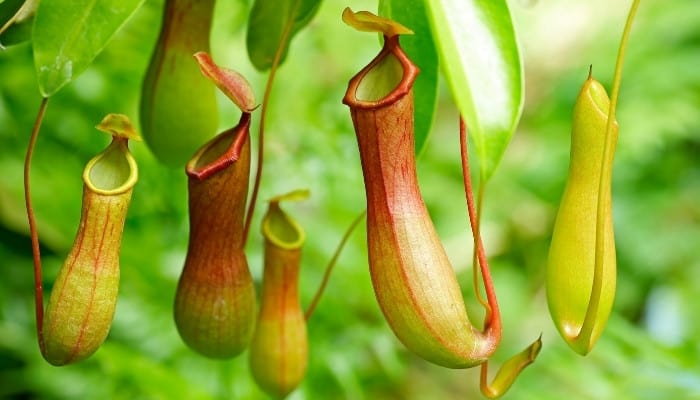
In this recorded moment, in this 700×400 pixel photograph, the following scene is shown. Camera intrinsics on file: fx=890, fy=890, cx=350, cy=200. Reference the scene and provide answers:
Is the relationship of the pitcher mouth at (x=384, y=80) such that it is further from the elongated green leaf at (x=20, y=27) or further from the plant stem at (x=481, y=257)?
the elongated green leaf at (x=20, y=27)

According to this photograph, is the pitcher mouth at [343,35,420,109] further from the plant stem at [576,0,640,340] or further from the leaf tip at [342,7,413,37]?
the plant stem at [576,0,640,340]

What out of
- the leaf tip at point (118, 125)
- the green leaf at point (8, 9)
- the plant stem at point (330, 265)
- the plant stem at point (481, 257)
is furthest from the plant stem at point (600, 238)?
the green leaf at point (8, 9)

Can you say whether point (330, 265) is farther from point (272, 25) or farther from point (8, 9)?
point (8, 9)

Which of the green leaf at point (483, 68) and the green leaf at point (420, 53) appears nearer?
the green leaf at point (483, 68)

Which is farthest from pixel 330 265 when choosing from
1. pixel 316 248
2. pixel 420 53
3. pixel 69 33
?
pixel 316 248

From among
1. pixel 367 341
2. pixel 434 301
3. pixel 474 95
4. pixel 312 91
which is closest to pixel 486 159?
pixel 474 95
